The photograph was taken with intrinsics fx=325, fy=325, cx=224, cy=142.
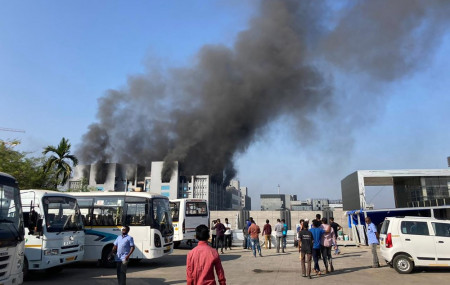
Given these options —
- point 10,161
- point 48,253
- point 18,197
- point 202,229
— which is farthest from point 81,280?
point 10,161

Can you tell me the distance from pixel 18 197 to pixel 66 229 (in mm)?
2975

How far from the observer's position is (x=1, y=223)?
19.5 feet

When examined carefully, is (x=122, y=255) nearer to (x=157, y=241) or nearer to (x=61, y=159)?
(x=157, y=241)

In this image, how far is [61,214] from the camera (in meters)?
9.47

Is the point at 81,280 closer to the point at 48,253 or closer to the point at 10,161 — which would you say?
the point at 48,253

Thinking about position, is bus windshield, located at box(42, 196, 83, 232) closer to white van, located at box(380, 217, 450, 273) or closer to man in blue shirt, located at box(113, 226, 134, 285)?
man in blue shirt, located at box(113, 226, 134, 285)

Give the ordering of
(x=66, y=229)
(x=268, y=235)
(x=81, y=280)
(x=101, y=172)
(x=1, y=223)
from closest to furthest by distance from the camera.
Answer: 1. (x=1, y=223)
2. (x=81, y=280)
3. (x=66, y=229)
4. (x=268, y=235)
5. (x=101, y=172)

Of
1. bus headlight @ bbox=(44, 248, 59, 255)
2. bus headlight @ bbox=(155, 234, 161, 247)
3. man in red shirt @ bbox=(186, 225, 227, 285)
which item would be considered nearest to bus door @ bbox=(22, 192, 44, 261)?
bus headlight @ bbox=(44, 248, 59, 255)

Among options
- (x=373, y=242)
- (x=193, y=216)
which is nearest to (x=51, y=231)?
(x=373, y=242)

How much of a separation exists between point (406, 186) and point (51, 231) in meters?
33.3

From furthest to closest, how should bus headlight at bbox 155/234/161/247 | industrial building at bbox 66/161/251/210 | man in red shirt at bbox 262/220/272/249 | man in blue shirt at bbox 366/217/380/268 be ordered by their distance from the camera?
industrial building at bbox 66/161/251/210 < man in red shirt at bbox 262/220/272/249 < bus headlight at bbox 155/234/161/247 < man in blue shirt at bbox 366/217/380/268

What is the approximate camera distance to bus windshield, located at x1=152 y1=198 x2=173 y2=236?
1104 cm

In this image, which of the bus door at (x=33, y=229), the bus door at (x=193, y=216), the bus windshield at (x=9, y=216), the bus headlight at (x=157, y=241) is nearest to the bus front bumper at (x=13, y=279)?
the bus windshield at (x=9, y=216)

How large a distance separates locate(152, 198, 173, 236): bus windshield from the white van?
7.02m
